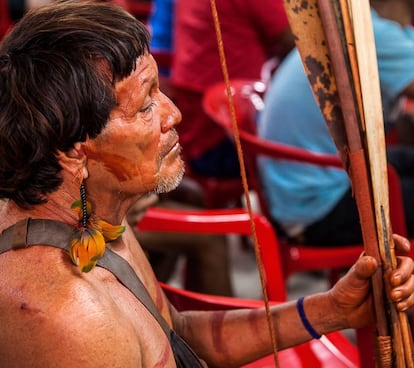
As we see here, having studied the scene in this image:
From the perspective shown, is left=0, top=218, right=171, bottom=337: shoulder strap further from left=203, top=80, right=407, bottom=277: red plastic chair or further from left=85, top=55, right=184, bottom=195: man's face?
left=203, top=80, right=407, bottom=277: red plastic chair

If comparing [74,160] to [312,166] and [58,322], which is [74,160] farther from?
[312,166]

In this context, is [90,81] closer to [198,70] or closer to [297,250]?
[297,250]

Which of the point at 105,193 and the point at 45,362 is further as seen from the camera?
the point at 105,193

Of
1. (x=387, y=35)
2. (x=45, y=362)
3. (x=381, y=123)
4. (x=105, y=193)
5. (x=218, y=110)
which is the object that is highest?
(x=381, y=123)

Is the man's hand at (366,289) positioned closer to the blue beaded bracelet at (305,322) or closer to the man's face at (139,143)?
the blue beaded bracelet at (305,322)

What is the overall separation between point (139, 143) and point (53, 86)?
17 centimetres

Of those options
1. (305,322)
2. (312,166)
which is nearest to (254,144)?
(312,166)

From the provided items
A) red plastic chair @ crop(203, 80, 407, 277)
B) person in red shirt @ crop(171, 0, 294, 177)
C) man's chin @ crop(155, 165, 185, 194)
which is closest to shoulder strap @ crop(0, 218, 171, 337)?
man's chin @ crop(155, 165, 185, 194)

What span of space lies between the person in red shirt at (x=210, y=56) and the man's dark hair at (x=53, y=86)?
2.08 metres

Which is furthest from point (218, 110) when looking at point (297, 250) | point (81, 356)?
point (81, 356)

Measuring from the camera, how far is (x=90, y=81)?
1205 mm

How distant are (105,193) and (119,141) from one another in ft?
0.32

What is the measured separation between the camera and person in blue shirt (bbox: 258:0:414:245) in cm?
267

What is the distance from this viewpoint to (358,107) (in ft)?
4.02
